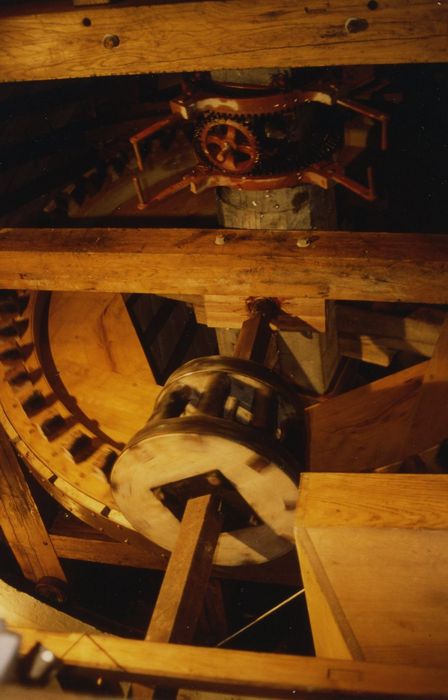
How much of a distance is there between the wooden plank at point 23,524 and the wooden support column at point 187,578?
9.47ft

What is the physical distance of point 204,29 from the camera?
2.97 metres

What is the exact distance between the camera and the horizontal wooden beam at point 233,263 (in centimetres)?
345

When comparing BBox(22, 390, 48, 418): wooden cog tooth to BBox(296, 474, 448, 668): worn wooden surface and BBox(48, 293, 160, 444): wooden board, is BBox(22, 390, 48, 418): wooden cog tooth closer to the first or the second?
BBox(48, 293, 160, 444): wooden board

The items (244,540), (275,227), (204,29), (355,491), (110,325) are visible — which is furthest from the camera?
(110,325)

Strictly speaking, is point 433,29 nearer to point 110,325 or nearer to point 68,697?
point 68,697

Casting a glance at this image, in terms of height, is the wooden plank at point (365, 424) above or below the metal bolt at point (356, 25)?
below

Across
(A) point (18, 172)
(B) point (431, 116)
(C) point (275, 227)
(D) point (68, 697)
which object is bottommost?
(D) point (68, 697)

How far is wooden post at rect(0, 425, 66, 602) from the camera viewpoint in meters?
5.65

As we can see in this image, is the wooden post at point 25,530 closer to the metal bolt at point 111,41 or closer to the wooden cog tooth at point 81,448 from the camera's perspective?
the wooden cog tooth at point 81,448

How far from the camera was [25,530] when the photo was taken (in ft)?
20.2

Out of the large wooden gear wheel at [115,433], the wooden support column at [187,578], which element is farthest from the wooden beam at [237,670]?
the large wooden gear wheel at [115,433]

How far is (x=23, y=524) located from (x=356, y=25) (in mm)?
5505

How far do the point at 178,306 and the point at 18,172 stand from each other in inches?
115

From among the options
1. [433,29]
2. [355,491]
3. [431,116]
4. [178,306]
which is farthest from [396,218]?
[355,491]
